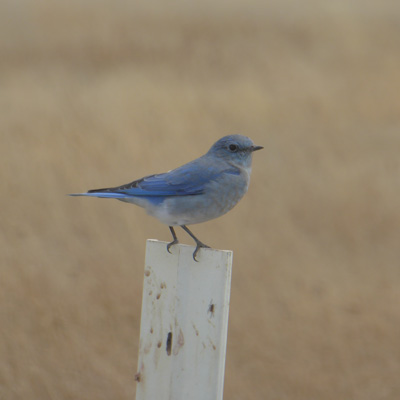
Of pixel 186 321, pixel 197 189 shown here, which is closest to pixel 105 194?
pixel 197 189

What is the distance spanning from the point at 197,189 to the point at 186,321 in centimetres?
108

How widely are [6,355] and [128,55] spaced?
8740 mm

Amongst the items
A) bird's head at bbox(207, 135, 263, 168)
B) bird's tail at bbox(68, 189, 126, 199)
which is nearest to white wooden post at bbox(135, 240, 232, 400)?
bird's tail at bbox(68, 189, 126, 199)

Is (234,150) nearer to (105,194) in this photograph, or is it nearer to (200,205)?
(200,205)

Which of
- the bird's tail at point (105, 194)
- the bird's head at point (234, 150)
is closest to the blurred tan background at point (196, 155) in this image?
the bird's tail at point (105, 194)

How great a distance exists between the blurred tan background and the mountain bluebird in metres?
4.79

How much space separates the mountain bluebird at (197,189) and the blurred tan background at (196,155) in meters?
4.79

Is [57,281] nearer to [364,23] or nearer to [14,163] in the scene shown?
[14,163]

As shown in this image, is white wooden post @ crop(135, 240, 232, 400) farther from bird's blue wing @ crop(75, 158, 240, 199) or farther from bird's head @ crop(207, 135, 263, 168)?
bird's head @ crop(207, 135, 263, 168)

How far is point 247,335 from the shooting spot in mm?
9875

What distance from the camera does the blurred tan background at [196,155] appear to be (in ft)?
31.1

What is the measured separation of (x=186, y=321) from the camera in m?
3.82

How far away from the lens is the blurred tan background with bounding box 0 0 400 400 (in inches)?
373

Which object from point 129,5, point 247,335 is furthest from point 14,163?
point 129,5
